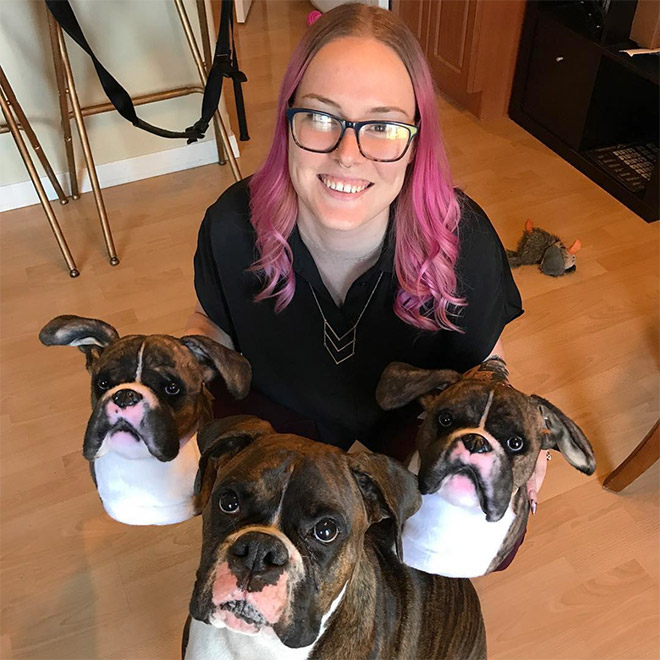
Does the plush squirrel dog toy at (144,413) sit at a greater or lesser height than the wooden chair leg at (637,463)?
greater

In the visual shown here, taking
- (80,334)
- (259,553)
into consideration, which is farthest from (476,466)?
(80,334)

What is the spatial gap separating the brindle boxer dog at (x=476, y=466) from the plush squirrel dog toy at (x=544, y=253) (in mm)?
1537

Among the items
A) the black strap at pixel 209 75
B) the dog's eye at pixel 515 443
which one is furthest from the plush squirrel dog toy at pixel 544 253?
the dog's eye at pixel 515 443

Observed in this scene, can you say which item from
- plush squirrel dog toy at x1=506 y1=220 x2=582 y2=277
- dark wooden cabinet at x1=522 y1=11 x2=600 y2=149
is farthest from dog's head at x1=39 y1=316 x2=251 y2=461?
dark wooden cabinet at x1=522 y1=11 x2=600 y2=149

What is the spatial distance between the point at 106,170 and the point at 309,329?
6.11 ft

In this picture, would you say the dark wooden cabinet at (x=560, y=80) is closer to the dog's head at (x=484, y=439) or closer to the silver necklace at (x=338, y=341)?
the silver necklace at (x=338, y=341)

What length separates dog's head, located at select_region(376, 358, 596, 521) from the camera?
3.45 ft

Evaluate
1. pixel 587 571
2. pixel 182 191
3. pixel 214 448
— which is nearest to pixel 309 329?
pixel 214 448

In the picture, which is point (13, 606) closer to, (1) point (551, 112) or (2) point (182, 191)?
(2) point (182, 191)

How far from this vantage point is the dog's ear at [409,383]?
48.1 inches

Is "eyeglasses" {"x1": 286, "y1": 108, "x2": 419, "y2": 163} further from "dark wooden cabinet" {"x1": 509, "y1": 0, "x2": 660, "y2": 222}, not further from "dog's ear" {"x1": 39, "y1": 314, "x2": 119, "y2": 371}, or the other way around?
"dark wooden cabinet" {"x1": 509, "y1": 0, "x2": 660, "y2": 222}

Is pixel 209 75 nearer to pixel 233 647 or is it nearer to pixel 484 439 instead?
pixel 484 439

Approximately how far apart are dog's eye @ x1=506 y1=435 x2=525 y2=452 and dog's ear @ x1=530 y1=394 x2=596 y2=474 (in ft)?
0.25

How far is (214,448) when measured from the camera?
1.06 metres
